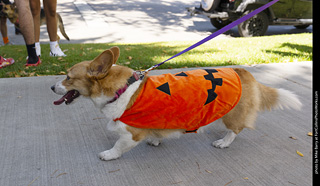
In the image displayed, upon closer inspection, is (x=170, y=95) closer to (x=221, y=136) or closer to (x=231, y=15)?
(x=221, y=136)

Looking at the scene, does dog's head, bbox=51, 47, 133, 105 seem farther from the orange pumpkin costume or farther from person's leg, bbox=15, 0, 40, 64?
person's leg, bbox=15, 0, 40, 64

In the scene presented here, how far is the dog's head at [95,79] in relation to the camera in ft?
8.35

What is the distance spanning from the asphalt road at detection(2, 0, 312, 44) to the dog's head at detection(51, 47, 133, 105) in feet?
22.8

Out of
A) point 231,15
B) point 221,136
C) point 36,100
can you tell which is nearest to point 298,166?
point 221,136

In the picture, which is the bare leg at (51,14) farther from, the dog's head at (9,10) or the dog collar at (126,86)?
the dog collar at (126,86)

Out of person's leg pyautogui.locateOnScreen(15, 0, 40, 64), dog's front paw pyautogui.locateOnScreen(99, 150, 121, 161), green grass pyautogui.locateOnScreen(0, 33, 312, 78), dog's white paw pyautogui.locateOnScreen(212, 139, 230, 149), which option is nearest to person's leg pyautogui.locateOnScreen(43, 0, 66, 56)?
→ green grass pyautogui.locateOnScreen(0, 33, 312, 78)

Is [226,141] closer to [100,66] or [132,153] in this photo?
[132,153]

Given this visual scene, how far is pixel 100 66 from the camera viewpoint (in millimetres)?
2549

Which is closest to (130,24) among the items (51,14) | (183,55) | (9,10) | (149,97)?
(9,10)

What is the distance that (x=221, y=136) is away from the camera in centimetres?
331

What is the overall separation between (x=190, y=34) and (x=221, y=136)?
8.06 m

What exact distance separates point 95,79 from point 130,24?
998cm

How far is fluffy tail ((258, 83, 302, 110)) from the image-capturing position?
302cm

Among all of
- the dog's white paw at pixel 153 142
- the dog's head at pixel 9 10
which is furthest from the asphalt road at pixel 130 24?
the dog's white paw at pixel 153 142
